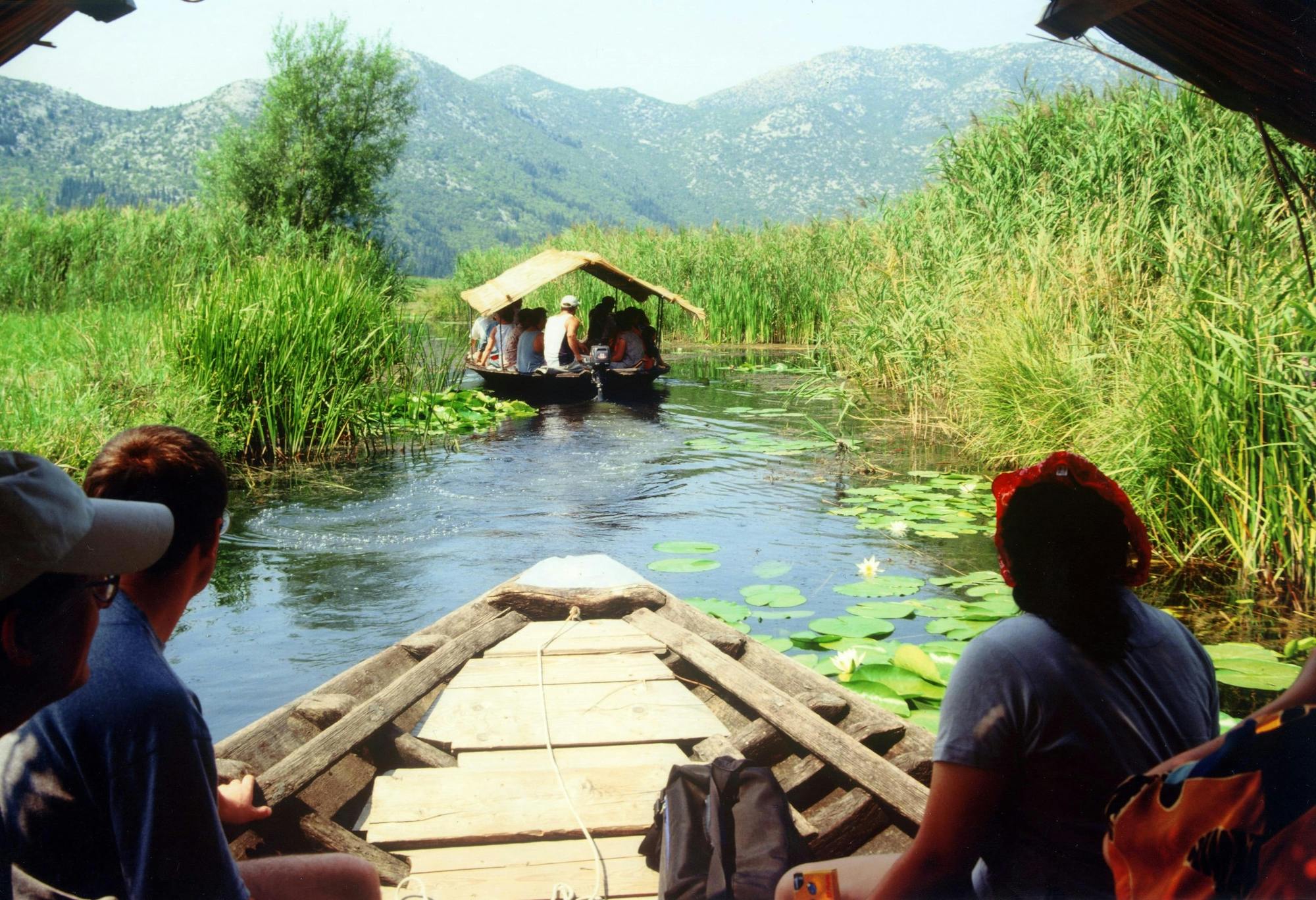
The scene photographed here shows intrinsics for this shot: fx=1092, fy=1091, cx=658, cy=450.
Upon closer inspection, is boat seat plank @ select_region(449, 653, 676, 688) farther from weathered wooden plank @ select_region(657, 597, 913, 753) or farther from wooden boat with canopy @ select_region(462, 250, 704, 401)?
wooden boat with canopy @ select_region(462, 250, 704, 401)

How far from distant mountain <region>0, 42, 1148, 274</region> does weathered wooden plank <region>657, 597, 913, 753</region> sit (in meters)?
78.2

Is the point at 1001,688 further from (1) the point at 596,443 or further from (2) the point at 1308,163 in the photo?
(1) the point at 596,443

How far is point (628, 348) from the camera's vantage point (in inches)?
619

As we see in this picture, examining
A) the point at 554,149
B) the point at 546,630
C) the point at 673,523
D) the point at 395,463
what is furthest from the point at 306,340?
the point at 554,149

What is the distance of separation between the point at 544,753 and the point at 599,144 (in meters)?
179

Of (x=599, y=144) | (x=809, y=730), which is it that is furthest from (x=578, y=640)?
(x=599, y=144)

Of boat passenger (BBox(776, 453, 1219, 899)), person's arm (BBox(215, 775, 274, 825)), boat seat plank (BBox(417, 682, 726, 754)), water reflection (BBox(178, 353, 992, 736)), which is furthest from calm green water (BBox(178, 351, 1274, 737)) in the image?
boat passenger (BBox(776, 453, 1219, 899))

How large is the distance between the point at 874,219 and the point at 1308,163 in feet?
23.7

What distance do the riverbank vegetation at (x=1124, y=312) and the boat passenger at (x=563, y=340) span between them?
3.48 m

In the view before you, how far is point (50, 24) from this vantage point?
213cm

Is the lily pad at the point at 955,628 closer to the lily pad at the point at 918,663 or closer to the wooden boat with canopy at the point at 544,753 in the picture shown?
the lily pad at the point at 918,663

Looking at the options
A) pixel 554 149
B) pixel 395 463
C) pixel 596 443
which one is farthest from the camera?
pixel 554 149

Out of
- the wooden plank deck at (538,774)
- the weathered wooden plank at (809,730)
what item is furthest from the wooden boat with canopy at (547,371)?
the weathered wooden plank at (809,730)

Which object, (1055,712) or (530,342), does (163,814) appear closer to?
(1055,712)
